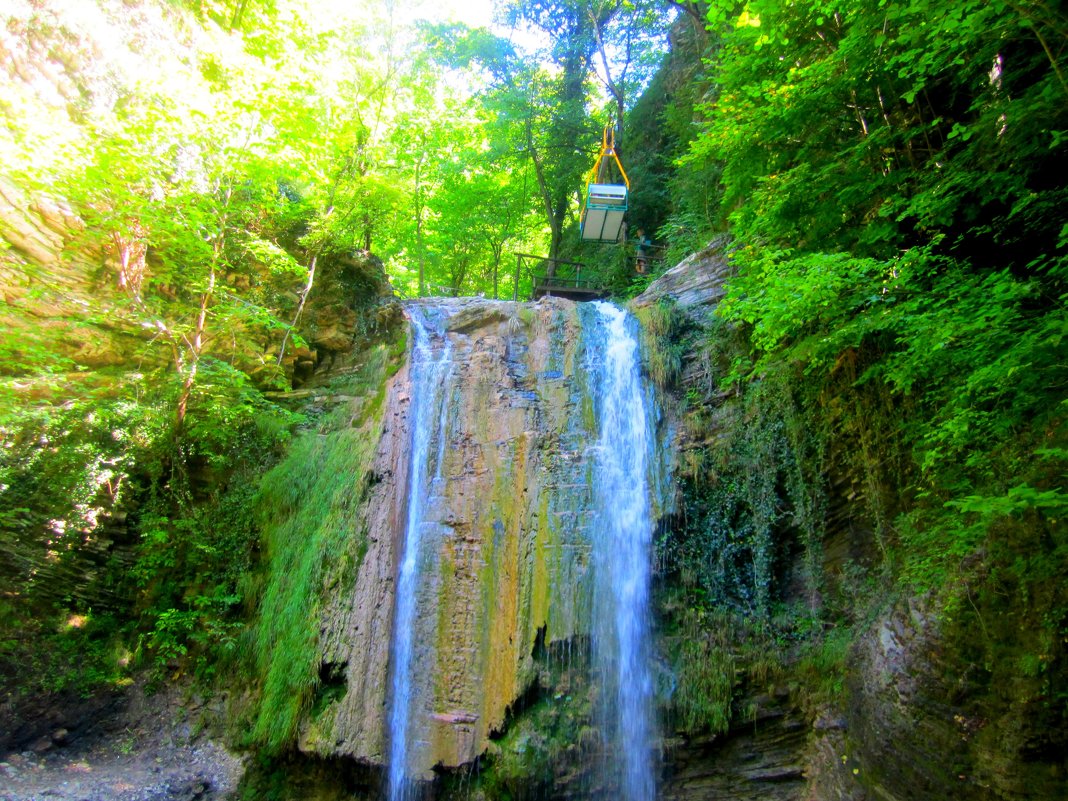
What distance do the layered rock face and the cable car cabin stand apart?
183 inches

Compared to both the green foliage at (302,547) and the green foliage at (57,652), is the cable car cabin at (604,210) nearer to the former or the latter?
the green foliage at (302,547)

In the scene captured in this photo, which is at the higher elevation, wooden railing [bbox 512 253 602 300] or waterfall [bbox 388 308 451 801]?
wooden railing [bbox 512 253 602 300]

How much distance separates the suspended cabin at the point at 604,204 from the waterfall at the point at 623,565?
459 centimetres

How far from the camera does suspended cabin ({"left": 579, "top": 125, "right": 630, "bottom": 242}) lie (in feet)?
38.1

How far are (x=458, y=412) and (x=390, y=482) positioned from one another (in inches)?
50.4

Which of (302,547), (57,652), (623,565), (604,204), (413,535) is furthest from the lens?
(604,204)

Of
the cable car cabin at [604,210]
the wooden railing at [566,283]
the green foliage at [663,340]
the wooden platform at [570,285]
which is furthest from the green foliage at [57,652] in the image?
the wooden railing at [566,283]

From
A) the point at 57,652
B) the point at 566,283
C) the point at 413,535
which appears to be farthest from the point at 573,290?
the point at 57,652

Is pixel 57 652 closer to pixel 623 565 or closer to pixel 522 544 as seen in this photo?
pixel 522 544

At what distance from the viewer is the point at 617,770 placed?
5656 mm

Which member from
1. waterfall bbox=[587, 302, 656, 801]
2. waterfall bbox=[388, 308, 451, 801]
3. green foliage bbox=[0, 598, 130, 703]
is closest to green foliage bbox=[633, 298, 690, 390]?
waterfall bbox=[587, 302, 656, 801]

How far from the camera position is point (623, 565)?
21.2 ft

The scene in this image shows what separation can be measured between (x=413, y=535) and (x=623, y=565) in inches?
100.0

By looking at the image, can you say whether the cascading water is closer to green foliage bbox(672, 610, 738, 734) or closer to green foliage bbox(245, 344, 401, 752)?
green foliage bbox(672, 610, 738, 734)
